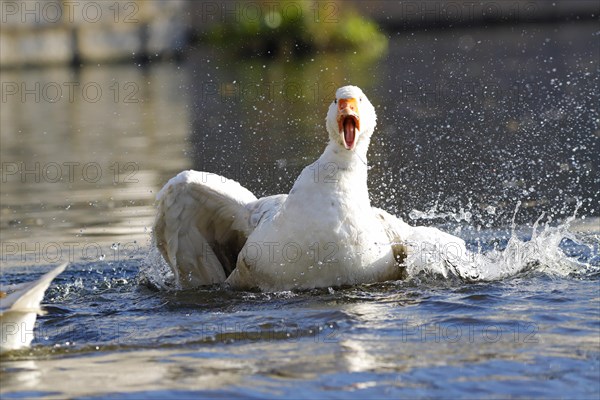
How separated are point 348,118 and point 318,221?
0.67 metres

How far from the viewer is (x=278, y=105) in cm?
2081

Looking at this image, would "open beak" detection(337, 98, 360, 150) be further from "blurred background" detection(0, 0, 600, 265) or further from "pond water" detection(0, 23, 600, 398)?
"blurred background" detection(0, 0, 600, 265)

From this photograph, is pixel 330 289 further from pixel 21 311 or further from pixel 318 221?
pixel 21 311

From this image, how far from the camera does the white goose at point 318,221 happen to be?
741 centimetres

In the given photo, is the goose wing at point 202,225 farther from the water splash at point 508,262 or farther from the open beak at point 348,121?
the water splash at point 508,262

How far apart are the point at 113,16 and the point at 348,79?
12880 mm

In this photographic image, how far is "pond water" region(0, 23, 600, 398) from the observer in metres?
5.89

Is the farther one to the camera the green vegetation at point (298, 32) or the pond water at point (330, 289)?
the green vegetation at point (298, 32)

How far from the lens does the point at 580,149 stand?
13.8 meters

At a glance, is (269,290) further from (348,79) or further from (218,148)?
(348,79)

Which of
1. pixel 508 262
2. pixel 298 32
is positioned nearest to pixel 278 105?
pixel 508 262

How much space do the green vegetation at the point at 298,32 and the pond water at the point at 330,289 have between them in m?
9.23

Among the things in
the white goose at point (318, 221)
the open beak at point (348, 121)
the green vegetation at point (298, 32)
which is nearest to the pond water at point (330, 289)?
the white goose at point (318, 221)

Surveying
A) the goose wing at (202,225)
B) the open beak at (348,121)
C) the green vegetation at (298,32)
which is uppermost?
the green vegetation at (298,32)
